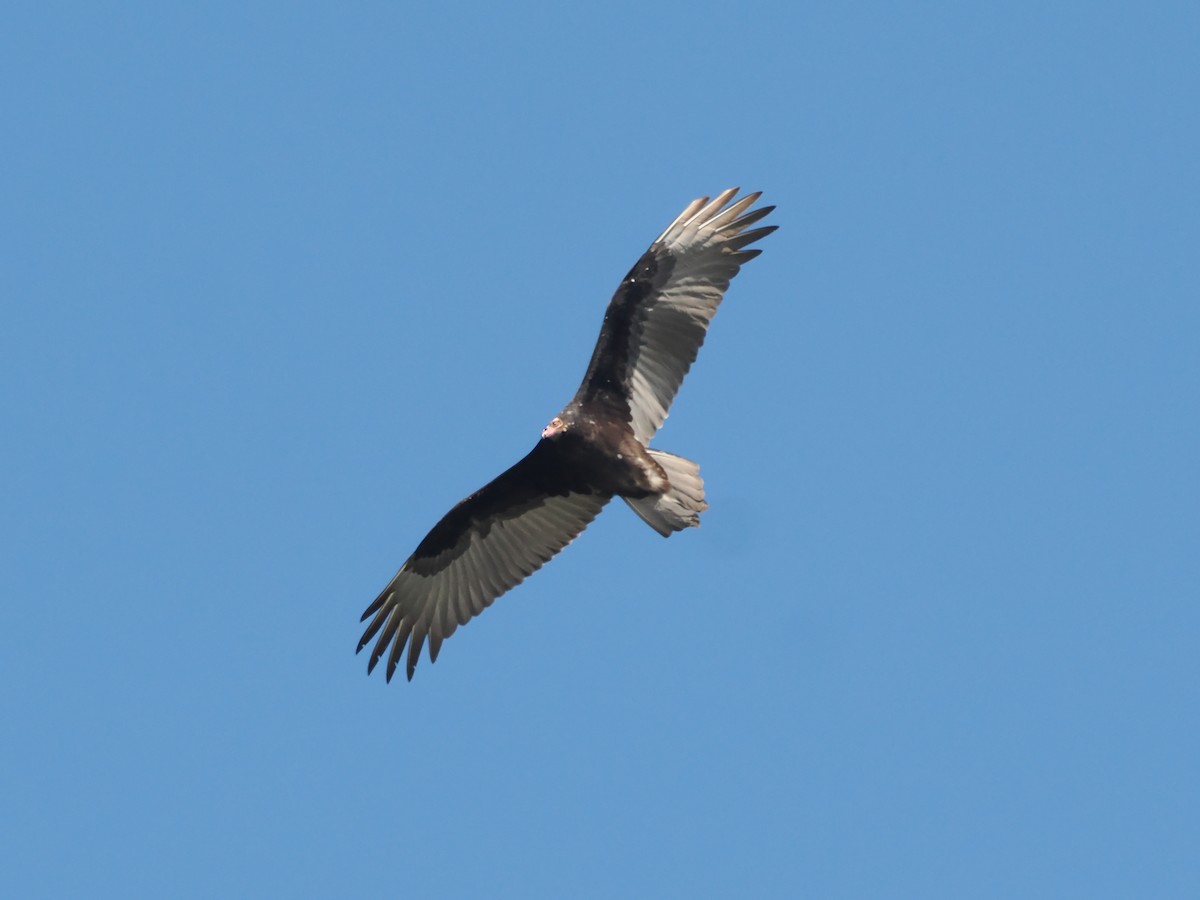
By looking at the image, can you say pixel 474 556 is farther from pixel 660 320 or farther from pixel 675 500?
pixel 660 320

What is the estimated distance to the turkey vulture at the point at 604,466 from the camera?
14281mm

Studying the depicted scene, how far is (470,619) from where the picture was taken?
15375 millimetres

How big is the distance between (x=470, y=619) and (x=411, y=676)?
2.38 feet

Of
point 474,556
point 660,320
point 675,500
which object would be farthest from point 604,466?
point 474,556

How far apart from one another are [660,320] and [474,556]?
2.60 meters

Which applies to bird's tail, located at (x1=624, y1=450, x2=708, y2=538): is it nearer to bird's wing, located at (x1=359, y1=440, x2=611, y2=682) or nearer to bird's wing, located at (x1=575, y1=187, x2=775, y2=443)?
bird's wing, located at (x1=575, y1=187, x2=775, y2=443)

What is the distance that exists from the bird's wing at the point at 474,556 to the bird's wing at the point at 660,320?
867 millimetres

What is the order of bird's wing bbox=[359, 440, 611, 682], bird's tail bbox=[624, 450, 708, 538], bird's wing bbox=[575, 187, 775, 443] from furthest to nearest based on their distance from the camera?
1. bird's wing bbox=[359, 440, 611, 682]
2. bird's wing bbox=[575, 187, 775, 443]
3. bird's tail bbox=[624, 450, 708, 538]

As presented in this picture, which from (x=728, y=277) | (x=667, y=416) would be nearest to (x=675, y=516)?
(x=667, y=416)

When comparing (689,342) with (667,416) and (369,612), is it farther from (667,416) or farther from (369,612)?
(369,612)

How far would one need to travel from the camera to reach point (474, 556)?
15422 mm

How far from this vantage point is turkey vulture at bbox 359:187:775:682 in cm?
1428

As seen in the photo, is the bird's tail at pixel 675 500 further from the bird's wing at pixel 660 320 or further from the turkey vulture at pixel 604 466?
the bird's wing at pixel 660 320

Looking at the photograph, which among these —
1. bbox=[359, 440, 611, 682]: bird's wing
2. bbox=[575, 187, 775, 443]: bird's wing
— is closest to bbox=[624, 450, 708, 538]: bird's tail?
bbox=[575, 187, 775, 443]: bird's wing
